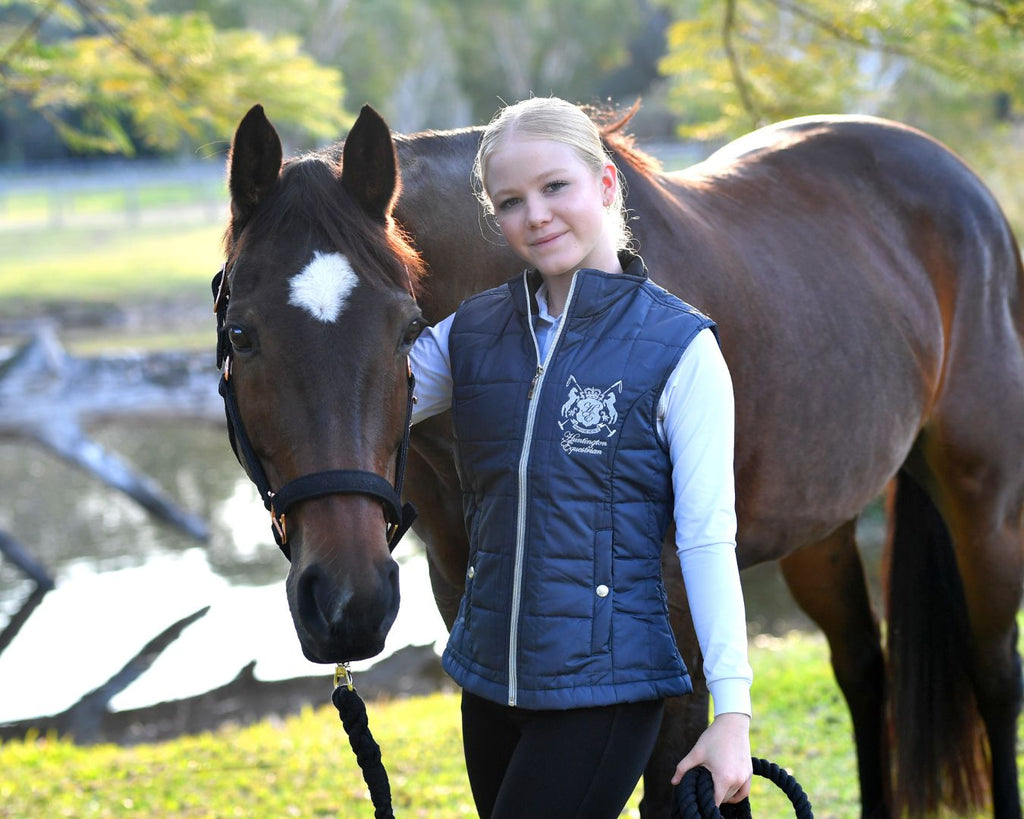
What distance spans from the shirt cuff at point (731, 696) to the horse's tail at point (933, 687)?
2.21 meters

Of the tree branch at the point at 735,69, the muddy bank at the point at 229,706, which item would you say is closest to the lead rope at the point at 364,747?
the tree branch at the point at 735,69

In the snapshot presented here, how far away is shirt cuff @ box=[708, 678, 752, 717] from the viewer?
1573mm

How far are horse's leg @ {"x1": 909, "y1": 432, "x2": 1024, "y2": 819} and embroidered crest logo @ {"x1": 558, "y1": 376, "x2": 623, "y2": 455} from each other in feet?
6.43

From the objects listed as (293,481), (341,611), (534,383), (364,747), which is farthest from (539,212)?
(364,747)

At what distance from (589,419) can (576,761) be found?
52 centimetres

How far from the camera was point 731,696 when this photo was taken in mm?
1579

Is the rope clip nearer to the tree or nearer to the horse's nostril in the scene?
the horse's nostril

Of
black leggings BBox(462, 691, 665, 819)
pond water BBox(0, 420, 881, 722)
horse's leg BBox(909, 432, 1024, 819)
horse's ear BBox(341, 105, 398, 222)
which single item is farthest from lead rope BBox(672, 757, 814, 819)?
pond water BBox(0, 420, 881, 722)

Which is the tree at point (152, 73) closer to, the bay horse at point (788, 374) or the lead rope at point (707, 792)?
the bay horse at point (788, 374)

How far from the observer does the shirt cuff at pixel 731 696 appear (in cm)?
157

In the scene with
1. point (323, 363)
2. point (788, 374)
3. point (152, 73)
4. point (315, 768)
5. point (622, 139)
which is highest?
point (152, 73)

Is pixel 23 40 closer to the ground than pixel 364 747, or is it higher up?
higher up

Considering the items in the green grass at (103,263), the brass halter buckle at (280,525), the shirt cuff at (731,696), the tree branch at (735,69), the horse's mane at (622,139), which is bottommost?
the shirt cuff at (731,696)

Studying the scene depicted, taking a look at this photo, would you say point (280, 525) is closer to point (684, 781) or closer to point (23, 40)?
point (684, 781)
